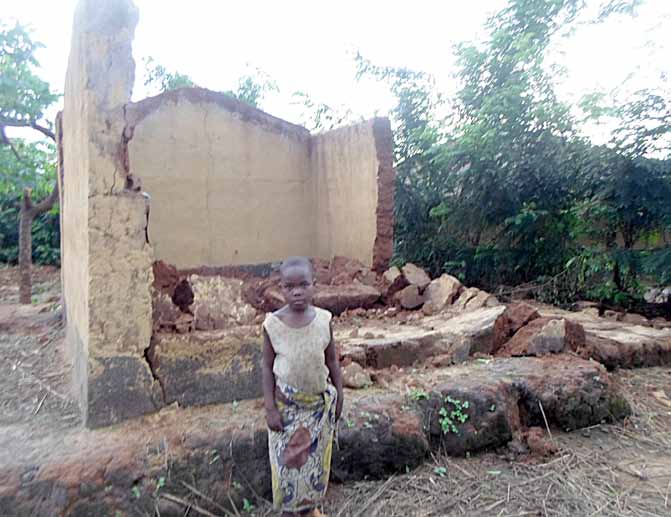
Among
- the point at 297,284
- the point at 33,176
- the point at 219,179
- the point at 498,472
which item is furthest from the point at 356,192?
the point at 33,176

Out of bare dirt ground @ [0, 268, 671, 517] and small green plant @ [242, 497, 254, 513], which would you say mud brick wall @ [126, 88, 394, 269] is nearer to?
bare dirt ground @ [0, 268, 671, 517]

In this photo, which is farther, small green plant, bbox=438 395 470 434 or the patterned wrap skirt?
small green plant, bbox=438 395 470 434

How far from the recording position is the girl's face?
7.87 feet

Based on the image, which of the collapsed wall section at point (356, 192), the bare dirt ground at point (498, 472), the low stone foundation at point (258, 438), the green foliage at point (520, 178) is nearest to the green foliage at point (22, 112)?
the collapsed wall section at point (356, 192)

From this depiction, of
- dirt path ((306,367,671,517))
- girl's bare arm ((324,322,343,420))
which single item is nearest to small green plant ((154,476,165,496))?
dirt path ((306,367,671,517))

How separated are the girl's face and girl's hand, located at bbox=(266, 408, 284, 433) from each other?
469 mm

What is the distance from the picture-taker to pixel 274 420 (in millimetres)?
2441

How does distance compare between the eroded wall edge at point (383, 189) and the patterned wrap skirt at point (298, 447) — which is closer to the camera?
the patterned wrap skirt at point (298, 447)

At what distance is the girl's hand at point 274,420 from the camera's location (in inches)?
96.2


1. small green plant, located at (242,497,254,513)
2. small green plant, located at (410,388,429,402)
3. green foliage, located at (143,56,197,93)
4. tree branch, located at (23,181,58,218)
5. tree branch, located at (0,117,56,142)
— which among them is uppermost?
green foliage, located at (143,56,197,93)

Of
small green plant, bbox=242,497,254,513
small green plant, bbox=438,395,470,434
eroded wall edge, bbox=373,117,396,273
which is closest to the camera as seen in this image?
small green plant, bbox=242,497,254,513

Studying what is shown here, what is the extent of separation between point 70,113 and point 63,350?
168 cm

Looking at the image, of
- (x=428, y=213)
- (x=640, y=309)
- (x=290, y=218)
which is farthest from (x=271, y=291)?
(x=640, y=309)

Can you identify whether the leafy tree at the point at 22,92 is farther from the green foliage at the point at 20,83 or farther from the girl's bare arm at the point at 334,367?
the girl's bare arm at the point at 334,367
